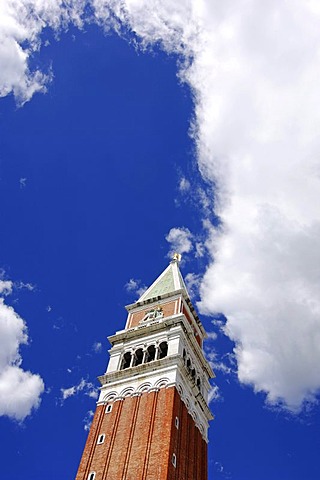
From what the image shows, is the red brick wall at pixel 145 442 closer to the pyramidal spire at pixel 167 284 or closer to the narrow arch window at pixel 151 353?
the narrow arch window at pixel 151 353

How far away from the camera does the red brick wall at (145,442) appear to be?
3828 centimetres

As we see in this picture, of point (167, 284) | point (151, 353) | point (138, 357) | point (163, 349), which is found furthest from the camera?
point (167, 284)

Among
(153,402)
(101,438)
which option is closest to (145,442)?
(153,402)

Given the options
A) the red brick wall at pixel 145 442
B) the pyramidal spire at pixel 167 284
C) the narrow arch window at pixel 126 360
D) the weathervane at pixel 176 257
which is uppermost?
the weathervane at pixel 176 257

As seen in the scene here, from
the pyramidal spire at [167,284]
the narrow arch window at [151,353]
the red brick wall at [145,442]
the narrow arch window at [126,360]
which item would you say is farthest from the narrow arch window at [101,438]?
the pyramidal spire at [167,284]

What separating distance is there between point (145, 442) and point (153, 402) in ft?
13.4

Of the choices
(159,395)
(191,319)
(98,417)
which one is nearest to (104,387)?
(98,417)

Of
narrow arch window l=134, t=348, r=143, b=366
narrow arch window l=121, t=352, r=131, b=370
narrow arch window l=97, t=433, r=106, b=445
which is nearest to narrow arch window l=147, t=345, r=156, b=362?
narrow arch window l=134, t=348, r=143, b=366

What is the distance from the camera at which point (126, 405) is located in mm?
45219

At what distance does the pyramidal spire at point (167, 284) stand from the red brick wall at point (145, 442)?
16.8 meters

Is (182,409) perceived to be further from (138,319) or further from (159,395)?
(138,319)

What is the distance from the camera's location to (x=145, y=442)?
40.2 meters

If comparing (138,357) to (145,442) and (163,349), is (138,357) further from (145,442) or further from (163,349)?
(145,442)

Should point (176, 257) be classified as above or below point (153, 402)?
above
